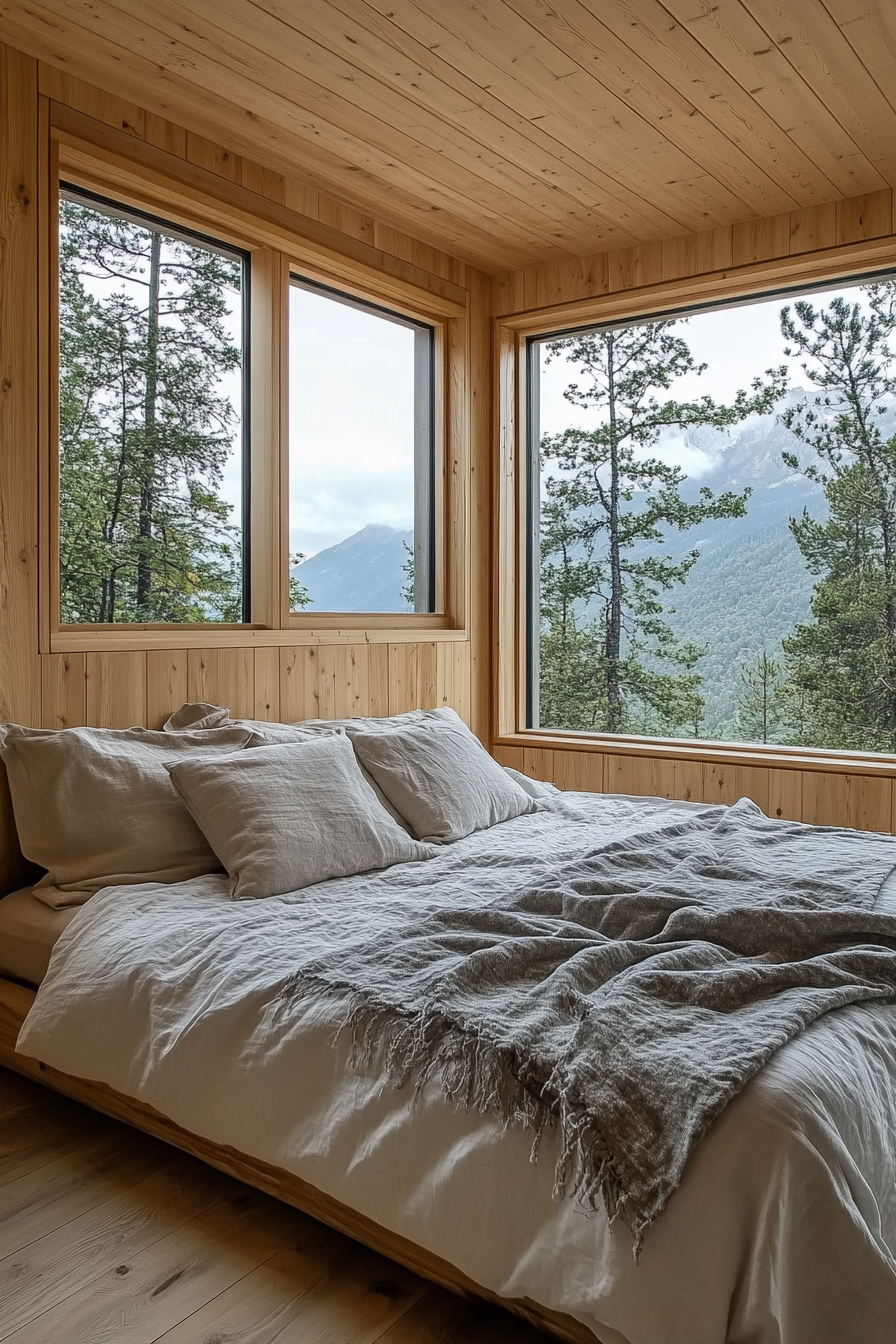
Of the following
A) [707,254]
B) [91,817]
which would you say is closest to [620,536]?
[707,254]

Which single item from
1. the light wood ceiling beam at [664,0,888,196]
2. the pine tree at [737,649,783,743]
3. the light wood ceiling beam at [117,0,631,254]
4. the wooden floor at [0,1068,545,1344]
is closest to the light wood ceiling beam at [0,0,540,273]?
the light wood ceiling beam at [117,0,631,254]

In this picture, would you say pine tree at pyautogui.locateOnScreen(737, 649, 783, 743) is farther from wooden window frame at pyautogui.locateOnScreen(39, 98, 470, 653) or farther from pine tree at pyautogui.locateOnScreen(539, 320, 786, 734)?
wooden window frame at pyautogui.locateOnScreen(39, 98, 470, 653)

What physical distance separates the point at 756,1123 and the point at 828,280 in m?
3.16

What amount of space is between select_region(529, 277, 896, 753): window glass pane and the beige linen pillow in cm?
215

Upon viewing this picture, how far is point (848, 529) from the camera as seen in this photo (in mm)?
3525

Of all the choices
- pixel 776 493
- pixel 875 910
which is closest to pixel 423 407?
pixel 776 493

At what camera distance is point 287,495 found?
10.8 feet

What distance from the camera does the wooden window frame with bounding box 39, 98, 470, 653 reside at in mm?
2605

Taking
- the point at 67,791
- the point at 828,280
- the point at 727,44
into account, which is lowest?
the point at 67,791

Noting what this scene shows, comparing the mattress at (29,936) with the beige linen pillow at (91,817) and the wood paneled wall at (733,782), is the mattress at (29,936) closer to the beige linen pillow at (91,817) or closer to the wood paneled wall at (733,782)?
the beige linen pillow at (91,817)

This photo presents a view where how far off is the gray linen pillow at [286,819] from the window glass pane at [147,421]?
0.68 metres

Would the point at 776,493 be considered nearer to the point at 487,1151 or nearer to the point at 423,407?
the point at 423,407

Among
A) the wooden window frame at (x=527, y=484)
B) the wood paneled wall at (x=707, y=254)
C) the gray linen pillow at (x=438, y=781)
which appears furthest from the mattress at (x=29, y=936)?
the wood paneled wall at (x=707, y=254)

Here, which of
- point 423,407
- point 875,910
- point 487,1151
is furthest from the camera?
point 423,407
